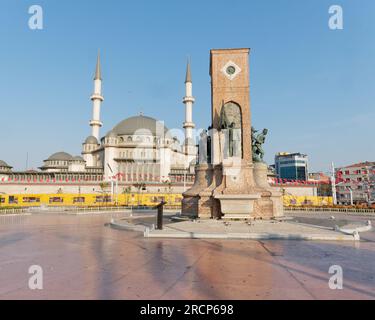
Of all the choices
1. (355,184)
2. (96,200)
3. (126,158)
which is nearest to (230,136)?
(96,200)

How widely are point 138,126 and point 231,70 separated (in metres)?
74.0

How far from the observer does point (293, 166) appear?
14250 centimetres

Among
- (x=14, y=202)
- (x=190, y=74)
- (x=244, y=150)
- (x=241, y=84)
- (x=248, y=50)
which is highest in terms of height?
(x=190, y=74)

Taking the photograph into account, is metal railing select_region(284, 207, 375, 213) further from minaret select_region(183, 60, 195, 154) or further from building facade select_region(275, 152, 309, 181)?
building facade select_region(275, 152, 309, 181)

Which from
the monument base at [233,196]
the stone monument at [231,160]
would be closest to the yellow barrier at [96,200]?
the monument base at [233,196]

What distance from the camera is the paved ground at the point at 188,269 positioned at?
18.6 ft

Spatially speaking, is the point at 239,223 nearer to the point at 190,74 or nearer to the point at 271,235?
the point at 271,235

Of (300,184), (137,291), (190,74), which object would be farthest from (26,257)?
(190,74)

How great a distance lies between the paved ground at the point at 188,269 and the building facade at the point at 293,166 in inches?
5386

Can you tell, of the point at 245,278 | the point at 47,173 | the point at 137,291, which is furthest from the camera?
the point at 47,173

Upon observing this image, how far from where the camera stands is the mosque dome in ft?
296

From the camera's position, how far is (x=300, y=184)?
234ft
